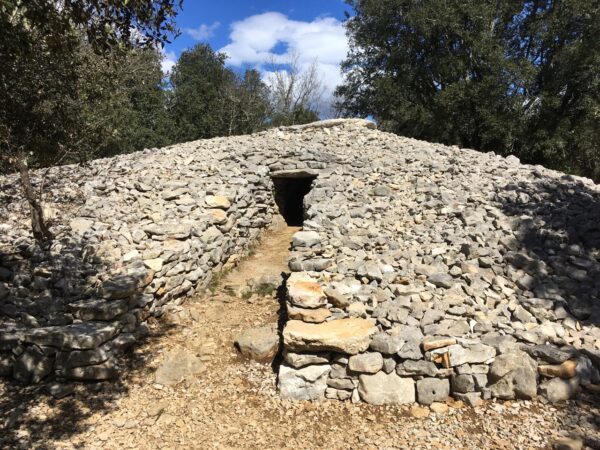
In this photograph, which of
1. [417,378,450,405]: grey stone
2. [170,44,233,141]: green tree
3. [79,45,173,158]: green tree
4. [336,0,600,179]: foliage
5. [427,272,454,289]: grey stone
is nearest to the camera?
[417,378,450,405]: grey stone

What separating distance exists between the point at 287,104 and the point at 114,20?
26.1m

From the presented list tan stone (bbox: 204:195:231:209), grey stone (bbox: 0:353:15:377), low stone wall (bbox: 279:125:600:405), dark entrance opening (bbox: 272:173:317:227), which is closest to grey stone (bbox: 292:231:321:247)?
low stone wall (bbox: 279:125:600:405)

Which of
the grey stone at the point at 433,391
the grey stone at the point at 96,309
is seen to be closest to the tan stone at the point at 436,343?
the grey stone at the point at 433,391

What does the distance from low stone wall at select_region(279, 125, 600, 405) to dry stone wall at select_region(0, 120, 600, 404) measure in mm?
23

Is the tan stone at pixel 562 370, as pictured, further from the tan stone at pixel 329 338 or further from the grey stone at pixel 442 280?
the tan stone at pixel 329 338

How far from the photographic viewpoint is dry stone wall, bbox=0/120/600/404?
4.73 meters

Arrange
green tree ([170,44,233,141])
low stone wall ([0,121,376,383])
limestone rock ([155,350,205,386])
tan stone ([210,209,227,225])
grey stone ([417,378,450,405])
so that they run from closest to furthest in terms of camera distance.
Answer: grey stone ([417,378,450,405]) < low stone wall ([0,121,376,383]) < limestone rock ([155,350,205,386]) < tan stone ([210,209,227,225]) < green tree ([170,44,233,141])

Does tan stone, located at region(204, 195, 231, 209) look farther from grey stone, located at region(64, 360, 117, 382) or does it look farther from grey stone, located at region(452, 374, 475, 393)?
grey stone, located at region(452, 374, 475, 393)

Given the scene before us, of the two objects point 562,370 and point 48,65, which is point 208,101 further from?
point 562,370

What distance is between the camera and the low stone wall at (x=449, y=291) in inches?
184

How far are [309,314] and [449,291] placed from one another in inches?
79.1

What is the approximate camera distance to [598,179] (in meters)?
17.8

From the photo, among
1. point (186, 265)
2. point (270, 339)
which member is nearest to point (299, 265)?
point (270, 339)

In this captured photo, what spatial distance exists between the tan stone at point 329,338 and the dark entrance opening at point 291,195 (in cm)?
550
